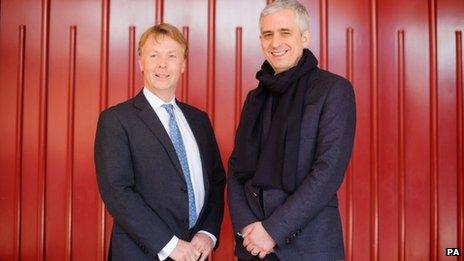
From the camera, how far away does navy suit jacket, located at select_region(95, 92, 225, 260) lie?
189 cm

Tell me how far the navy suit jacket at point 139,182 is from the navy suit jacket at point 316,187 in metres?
0.30

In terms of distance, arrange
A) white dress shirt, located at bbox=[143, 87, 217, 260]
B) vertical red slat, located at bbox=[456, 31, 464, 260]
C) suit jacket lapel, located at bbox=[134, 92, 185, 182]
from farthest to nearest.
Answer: vertical red slat, located at bbox=[456, 31, 464, 260], white dress shirt, located at bbox=[143, 87, 217, 260], suit jacket lapel, located at bbox=[134, 92, 185, 182]

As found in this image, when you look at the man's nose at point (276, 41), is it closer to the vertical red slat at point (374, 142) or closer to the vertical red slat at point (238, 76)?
the vertical red slat at point (238, 76)

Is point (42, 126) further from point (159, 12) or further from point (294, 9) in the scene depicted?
point (294, 9)

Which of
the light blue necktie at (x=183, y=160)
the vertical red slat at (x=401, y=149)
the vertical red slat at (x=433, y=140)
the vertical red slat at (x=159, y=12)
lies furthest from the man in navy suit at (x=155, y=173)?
the vertical red slat at (x=433, y=140)

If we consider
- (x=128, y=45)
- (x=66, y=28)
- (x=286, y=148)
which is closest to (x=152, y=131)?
(x=286, y=148)

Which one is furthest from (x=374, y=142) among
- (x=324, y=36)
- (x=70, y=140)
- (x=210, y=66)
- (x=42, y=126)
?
(x=42, y=126)

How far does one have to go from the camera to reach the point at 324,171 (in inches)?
68.5

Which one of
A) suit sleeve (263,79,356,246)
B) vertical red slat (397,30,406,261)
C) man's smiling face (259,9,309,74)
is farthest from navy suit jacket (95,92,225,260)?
vertical red slat (397,30,406,261)

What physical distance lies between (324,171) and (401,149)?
3.98 feet

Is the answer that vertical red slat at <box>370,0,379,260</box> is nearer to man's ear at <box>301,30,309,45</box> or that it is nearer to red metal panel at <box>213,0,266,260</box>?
red metal panel at <box>213,0,266,260</box>

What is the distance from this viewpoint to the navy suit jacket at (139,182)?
6.20 ft

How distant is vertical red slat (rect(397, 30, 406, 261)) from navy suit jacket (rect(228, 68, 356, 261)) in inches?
42.0

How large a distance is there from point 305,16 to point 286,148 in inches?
21.2
